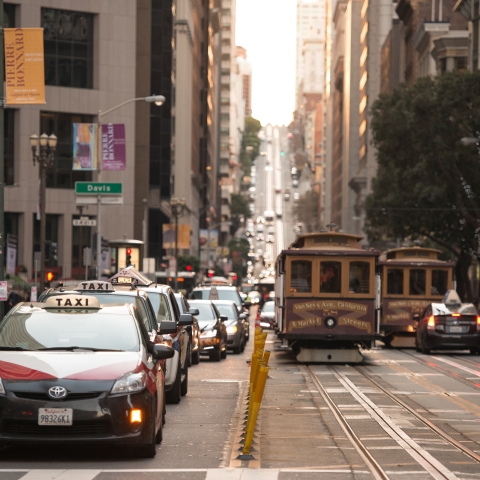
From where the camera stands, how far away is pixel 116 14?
255 feet

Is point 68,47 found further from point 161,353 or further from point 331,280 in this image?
point 161,353

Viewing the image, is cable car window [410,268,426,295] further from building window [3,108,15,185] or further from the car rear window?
building window [3,108,15,185]

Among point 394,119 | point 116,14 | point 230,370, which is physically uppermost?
point 116,14

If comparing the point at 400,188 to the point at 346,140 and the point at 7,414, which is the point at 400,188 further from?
the point at 346,140

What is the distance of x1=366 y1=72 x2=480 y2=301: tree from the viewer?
5284 centimetres

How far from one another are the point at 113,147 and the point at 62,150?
1300 inches

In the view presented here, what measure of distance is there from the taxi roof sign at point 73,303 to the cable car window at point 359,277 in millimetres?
16204

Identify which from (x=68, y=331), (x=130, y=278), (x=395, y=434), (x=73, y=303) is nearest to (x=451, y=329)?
(x=130, y=278)

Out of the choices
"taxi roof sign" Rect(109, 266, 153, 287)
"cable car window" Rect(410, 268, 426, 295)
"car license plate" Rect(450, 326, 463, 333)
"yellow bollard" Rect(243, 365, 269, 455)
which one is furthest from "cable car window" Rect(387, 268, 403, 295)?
"yellow bollard" Rect(243, 365, 269, 455)

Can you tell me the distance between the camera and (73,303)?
12977 mm

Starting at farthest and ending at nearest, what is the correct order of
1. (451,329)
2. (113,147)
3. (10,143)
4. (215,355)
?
(10,143) < (113,147) < (451,329) < (215,355)

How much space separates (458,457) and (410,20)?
94.6 meters

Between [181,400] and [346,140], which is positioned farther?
[346,140]

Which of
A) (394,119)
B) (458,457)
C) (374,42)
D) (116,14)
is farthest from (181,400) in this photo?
(374,42)
